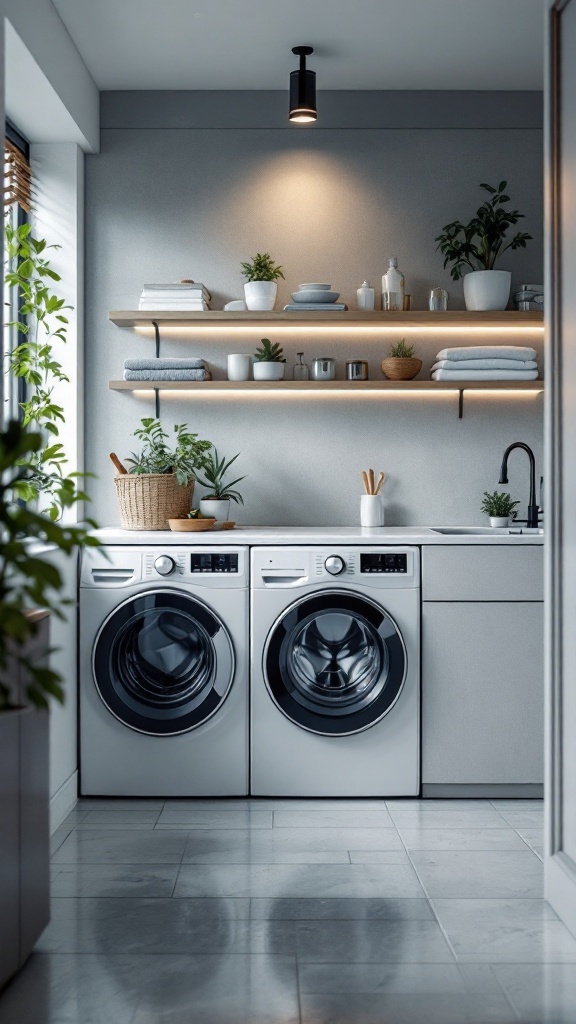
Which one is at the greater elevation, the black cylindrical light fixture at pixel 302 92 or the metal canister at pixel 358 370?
the black cylindrical light fixture at pixel 302 92

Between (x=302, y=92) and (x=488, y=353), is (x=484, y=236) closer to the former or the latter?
(x=488, y=353)

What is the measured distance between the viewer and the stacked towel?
149 inches

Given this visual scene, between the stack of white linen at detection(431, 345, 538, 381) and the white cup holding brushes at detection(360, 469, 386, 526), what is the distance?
500 millimetres

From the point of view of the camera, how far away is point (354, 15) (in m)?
3.29

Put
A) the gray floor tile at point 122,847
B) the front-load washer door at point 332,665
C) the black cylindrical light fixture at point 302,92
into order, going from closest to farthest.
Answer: the gray floor tile at point 122,847 → the front-load washer door at point 332,665 → the black cylindrical light fixture at point 302,92

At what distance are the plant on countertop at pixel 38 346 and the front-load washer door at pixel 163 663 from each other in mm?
499

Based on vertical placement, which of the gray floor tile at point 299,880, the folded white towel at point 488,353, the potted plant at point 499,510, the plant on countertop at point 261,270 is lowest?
the gray floor tile at point 299,880

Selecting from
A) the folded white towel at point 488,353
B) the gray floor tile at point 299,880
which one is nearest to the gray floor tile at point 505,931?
the gray floor tile at point 299,880

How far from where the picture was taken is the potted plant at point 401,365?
3840 mm

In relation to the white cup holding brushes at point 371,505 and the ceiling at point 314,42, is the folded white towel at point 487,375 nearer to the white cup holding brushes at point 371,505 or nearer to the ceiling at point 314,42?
the white cup holding brushes at point 371,505

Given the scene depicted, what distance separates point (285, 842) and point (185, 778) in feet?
1.78

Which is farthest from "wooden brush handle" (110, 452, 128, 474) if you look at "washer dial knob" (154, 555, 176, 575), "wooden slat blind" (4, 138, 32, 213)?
"wooden slat blind" (4, 138, 32, 213)

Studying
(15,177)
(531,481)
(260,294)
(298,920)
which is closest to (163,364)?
(260,294)

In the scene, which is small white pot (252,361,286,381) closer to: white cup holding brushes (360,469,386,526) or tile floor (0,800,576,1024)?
white cup holding brushes (360,469,386,526)
